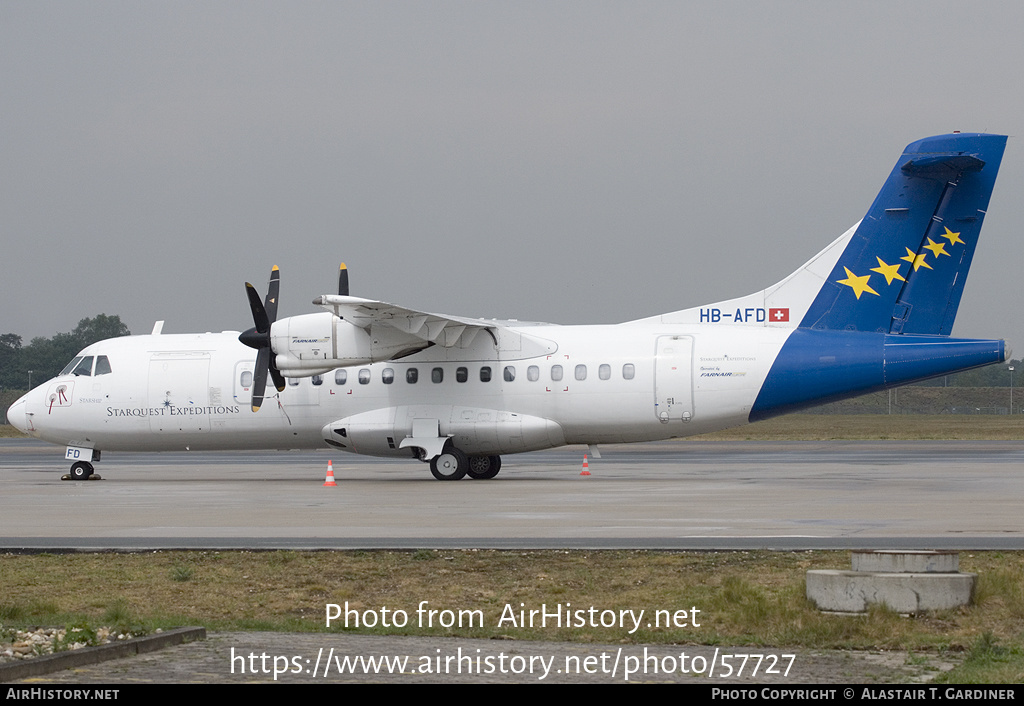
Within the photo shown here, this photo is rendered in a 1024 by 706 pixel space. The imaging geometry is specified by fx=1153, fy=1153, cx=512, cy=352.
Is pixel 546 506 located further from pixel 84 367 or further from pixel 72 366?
pixel 72 366

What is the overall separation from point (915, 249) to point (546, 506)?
11.9m

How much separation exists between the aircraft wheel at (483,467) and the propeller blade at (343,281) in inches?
227

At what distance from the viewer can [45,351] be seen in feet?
427

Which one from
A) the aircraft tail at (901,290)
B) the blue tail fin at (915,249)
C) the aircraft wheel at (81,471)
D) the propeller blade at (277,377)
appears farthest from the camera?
the aircraft wheel at (81,471)

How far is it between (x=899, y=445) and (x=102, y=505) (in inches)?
1424

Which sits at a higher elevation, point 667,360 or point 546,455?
point 667,360

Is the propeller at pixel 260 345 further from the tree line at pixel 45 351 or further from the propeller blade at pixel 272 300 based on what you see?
the tree line at pixel 45 351

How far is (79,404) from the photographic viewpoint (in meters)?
32.1

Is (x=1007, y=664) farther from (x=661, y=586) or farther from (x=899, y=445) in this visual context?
(x=899, y=445)

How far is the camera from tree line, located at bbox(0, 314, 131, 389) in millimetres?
122438

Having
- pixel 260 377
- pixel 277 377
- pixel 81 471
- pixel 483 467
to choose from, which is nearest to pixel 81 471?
pixel 81 471

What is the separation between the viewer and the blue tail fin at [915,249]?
2709 cm

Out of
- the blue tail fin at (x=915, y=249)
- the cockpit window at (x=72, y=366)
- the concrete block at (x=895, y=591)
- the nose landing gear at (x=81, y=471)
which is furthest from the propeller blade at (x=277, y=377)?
the concrete block at (x=895, y=591)
